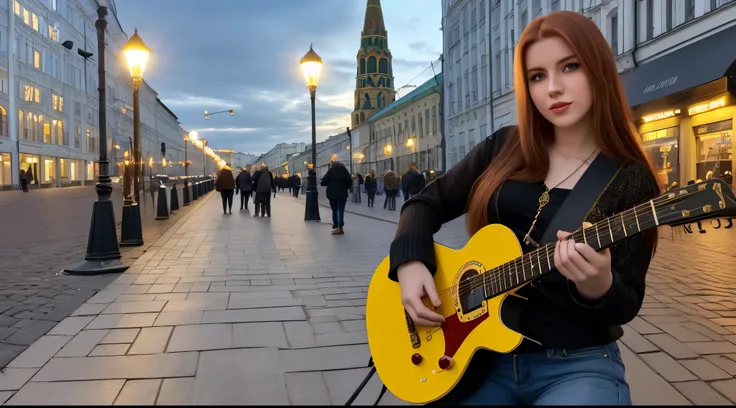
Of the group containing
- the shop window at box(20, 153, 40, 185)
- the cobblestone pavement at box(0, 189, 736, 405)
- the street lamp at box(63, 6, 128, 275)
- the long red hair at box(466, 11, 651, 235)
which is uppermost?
the shop window at box(20, 153, 40, 185)

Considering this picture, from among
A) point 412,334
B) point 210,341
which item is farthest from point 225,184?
point 412,334

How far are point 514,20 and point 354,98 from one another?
74673 millimetres

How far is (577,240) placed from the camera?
138 cm

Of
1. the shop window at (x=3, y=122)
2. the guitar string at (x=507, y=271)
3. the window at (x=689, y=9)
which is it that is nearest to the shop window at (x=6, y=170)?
the shop window at (x=3, y=122)

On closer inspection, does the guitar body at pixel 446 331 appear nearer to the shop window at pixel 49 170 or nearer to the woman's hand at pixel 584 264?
the woman's hand at pixel 584 264

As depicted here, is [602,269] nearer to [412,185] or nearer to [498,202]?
[498,202]

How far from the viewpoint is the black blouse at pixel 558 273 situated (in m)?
1.47

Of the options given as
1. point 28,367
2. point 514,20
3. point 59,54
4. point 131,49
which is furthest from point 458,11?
point 28,367

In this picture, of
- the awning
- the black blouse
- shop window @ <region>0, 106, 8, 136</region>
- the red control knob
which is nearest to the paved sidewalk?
the red control knob

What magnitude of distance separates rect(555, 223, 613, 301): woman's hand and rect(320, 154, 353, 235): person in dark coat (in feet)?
37.3

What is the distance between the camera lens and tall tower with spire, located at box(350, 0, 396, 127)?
97.6 metres

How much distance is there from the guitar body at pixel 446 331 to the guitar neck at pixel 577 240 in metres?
0.04

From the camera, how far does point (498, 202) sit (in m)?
1.76

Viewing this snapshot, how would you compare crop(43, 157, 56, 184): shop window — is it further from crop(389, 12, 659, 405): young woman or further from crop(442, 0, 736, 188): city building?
→ crop(389, 12, 659, 405): young woman
